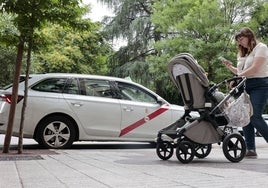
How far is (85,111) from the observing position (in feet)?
30.7

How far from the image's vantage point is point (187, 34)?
29594 mm

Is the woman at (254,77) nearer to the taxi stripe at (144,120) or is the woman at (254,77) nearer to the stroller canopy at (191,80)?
the stroller canopy at (191,80)

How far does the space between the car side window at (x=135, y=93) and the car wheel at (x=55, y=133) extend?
1464 mm

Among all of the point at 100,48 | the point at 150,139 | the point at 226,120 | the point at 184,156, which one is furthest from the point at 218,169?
the point at 100,48

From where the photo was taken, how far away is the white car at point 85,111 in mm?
9094

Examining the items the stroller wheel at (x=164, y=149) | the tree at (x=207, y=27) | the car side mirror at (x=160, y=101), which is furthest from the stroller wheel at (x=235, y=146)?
the tree at (x=207, y=27)

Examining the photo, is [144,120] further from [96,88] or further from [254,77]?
[254,77]

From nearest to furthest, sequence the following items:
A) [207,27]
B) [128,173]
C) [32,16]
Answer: [128,173], [32,16], [207,27]

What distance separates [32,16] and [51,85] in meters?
2.17

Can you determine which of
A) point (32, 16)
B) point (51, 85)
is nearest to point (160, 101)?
point (51, 85)

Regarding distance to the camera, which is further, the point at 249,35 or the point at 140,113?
the point at 140,113

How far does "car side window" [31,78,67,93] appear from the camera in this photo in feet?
30.9

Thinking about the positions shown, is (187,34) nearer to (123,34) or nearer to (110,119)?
(123,34)

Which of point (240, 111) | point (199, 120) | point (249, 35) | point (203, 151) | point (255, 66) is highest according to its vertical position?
point (249, 35)
